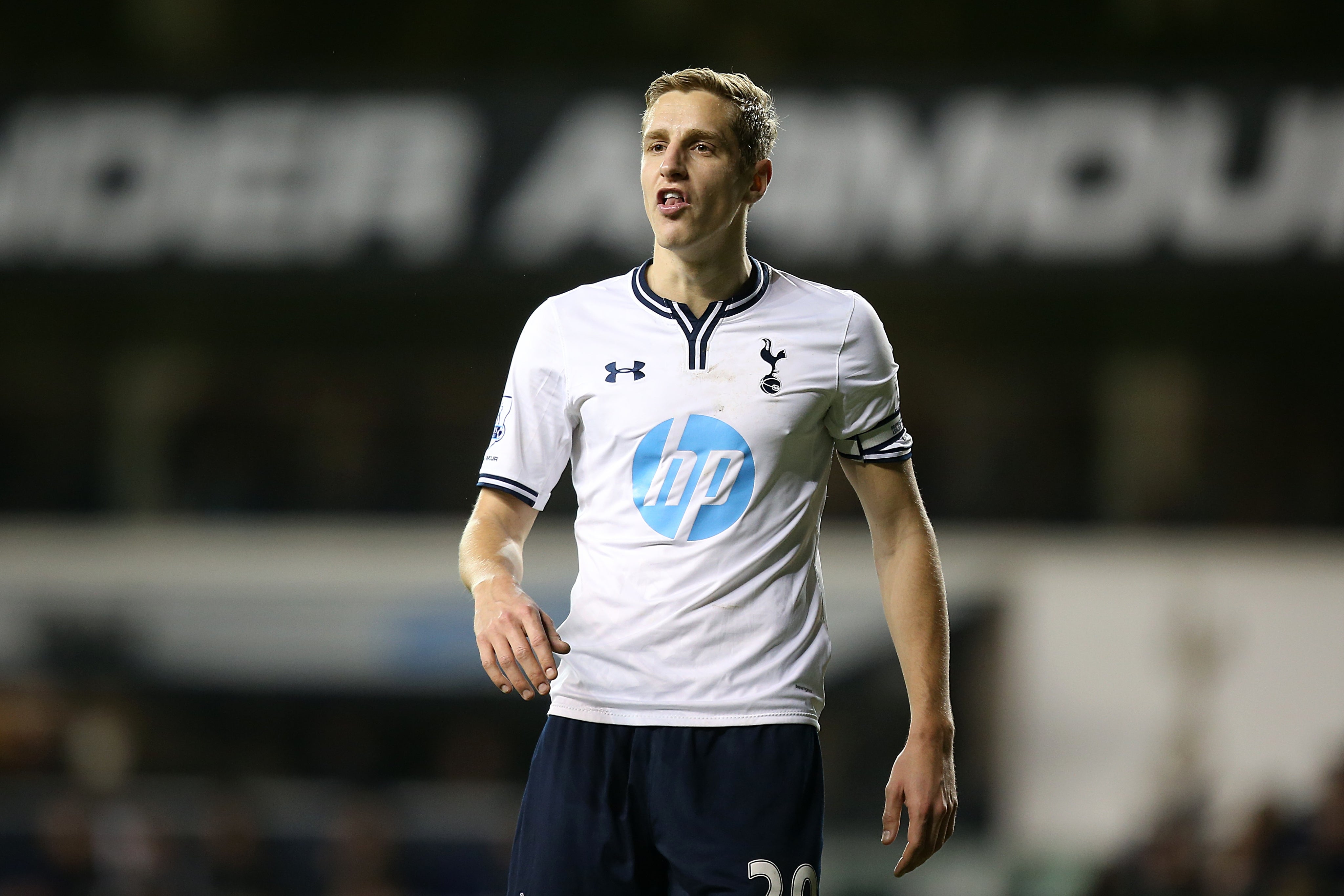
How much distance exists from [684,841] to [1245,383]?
10160 millimetres

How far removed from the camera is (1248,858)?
8125mm

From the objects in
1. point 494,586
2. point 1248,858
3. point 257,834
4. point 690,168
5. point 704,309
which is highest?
point 690,168

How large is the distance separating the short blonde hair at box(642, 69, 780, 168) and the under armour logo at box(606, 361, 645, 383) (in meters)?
0.38

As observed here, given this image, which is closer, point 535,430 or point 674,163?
point 674,163

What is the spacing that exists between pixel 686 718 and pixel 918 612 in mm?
434

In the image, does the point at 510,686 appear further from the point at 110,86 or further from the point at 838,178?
the point at 110,86

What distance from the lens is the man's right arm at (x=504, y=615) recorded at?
2312 millimetres

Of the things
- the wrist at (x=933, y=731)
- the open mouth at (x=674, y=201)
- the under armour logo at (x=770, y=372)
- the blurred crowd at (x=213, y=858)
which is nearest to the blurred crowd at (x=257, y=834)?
the blurred crowd at (x=213, y=858)

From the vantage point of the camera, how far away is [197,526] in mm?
11000

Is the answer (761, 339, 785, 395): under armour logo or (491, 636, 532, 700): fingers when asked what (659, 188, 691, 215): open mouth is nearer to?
(761, 339, 785, 395): under armour logo

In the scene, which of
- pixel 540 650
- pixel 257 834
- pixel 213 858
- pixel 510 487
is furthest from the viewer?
pixel 257 834

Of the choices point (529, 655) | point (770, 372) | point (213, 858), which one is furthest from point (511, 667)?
point (213, 858)

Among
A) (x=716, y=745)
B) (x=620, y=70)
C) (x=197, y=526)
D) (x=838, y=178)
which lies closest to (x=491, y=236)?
(x=620, y=70)

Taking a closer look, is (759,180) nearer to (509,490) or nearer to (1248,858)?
(509,490)
